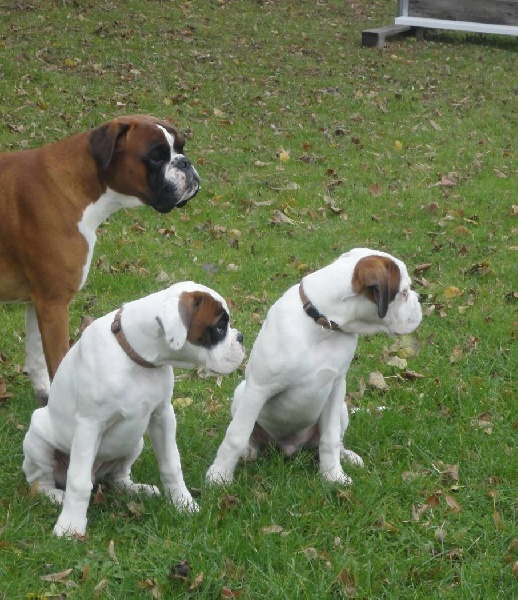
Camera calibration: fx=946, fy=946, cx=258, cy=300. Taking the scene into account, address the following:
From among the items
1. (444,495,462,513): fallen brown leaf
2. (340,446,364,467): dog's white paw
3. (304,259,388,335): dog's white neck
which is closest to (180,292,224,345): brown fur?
(304,259,388,335): dog's white neck

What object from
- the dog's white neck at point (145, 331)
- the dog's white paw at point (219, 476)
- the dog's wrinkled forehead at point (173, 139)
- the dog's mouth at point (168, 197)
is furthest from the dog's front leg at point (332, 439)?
the dog's wrinkled forehead at point (173, 139)

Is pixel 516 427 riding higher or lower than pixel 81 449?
lower

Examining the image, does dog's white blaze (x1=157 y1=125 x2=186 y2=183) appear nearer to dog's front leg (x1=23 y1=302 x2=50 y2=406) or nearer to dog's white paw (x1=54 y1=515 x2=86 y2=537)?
dog's front leg (x1=23 y1=302 x2=50 y2=406)

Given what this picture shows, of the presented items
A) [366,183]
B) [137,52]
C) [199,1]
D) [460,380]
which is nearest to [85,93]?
[137,52]

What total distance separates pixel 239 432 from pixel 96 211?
5.60 feet

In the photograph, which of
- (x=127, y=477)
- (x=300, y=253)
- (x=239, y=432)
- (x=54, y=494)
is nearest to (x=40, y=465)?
(x=54, y=494)

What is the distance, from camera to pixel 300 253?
28.6ft

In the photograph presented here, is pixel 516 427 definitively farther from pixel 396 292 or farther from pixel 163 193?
pixel 163 193

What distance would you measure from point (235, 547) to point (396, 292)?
1.49m

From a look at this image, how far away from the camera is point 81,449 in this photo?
441 centimetres

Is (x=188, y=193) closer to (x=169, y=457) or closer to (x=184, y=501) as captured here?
(x=169, y=457)

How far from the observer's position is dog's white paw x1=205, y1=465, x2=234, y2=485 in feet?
16.0

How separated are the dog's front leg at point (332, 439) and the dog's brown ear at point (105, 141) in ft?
6.26

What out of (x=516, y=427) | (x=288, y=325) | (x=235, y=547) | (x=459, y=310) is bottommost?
(x=459, y=310)
